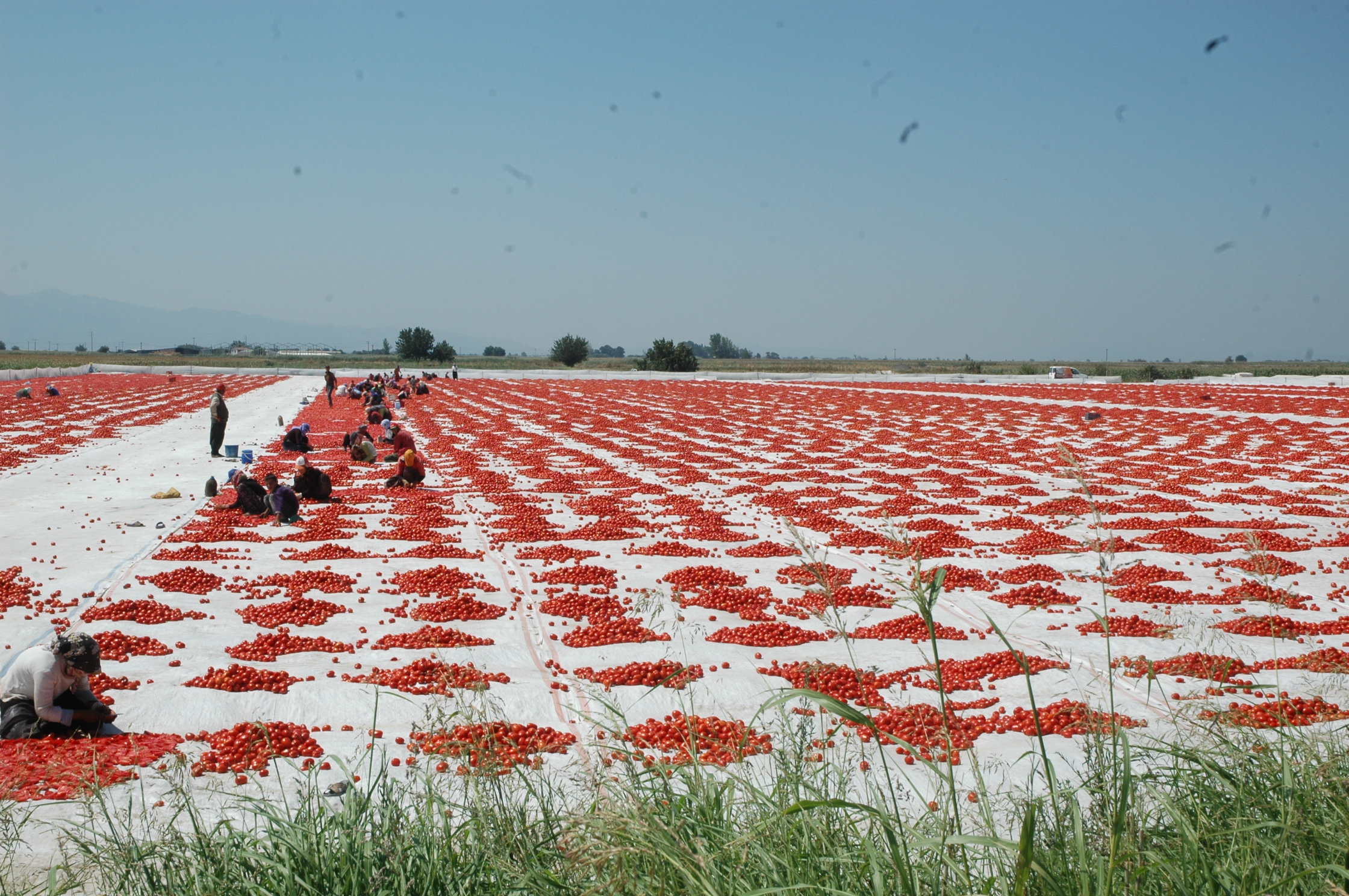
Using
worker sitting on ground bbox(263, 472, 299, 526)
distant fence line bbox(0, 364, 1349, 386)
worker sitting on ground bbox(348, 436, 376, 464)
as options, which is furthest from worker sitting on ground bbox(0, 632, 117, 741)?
distant fence line bbox(0, 364, 1349, 386)

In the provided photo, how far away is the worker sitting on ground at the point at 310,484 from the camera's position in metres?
17.6

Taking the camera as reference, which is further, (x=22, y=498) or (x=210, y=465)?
(x=210, y=465)

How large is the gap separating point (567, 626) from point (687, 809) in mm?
6182

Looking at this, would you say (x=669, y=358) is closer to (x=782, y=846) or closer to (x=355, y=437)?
(x=355, y=437)

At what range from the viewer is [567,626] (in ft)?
33.7

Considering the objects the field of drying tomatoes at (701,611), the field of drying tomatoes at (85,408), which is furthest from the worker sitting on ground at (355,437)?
the field of drying tomatoes at (85,408)

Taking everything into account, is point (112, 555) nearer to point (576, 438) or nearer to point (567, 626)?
point (567, 626)

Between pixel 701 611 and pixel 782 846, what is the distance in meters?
7.15

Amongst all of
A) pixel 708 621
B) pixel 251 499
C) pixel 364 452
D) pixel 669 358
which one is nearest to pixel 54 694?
pixel 708 621

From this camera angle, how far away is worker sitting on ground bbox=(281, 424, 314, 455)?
24.8m

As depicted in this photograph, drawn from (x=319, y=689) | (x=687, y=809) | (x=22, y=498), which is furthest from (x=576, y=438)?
(x=687, y=809)

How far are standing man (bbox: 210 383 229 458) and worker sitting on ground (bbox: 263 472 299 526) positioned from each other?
8470 millimetres

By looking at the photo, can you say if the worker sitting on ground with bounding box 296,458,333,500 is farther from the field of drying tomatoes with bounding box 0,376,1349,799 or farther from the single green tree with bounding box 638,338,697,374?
the single green tree with bounding box 638,338,697,374

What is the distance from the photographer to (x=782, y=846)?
3.82m
